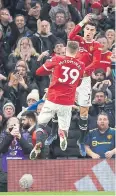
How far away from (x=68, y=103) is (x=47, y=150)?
1.12 metres

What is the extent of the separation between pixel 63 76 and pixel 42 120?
3.05ft

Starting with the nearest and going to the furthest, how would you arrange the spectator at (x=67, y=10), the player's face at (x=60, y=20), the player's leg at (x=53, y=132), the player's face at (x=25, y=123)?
the player's leg at (x=53, y=132), the player's face at (x=25, y=123), the player's face at (x=60, y=20), the spectator at (x=67, y=10)

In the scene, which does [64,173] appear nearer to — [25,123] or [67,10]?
[25,123]

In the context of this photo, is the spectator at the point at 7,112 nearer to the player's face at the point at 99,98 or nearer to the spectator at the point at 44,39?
the player's face at the point at 99,98

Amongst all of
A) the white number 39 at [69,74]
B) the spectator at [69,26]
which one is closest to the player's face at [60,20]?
the spectator at [69,26]

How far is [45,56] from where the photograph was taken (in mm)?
22469

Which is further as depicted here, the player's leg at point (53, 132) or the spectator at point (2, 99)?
the spectator at point (2, 99)

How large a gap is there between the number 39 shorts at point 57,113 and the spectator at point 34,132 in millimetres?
242

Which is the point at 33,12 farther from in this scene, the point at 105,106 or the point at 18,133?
the point at 18,133

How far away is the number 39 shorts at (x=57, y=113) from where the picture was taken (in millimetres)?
18734

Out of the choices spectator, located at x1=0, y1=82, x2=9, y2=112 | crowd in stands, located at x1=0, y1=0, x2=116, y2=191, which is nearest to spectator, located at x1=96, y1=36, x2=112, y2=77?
crowd in stands, located at x1=0, y1=0, x2=116, y2=191

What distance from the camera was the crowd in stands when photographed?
19.9m

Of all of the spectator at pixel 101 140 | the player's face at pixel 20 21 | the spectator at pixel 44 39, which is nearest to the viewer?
the spectator at pixel 101 140

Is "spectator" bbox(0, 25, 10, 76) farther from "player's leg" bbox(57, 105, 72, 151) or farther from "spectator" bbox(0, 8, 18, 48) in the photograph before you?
"player's leg" bbox(57, 105, 72, 151)
